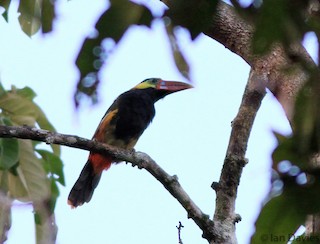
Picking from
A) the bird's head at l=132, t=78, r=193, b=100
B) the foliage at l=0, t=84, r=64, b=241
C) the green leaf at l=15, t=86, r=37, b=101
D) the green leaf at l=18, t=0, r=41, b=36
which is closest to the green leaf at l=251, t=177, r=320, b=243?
the green leaf at l=18, t=0, r=41, b=36

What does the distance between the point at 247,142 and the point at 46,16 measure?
1766 mm

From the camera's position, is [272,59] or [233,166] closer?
[272,59]

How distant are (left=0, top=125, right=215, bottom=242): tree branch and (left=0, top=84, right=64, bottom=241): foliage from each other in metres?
0.11

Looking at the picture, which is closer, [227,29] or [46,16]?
[46,16]

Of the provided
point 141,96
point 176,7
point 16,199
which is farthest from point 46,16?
A: point 141,96

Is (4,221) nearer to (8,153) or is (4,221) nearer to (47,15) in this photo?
(8,153)

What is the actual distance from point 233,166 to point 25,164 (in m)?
0.83

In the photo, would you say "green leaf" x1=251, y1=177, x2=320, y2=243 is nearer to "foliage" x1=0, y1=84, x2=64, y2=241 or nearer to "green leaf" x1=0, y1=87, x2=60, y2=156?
"foliage" x1=0, y1=84, x2=64, y2=241

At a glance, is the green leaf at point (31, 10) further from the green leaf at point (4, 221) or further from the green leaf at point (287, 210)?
the green leaf at point (4, 221)

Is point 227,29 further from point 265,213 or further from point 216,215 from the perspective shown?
point 265,213

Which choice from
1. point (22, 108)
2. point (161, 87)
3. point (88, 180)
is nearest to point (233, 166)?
point (22, 108)

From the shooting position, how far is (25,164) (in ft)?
8.32

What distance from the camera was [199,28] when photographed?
1.77 ft

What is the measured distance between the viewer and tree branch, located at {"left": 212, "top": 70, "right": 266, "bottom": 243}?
2.17m
